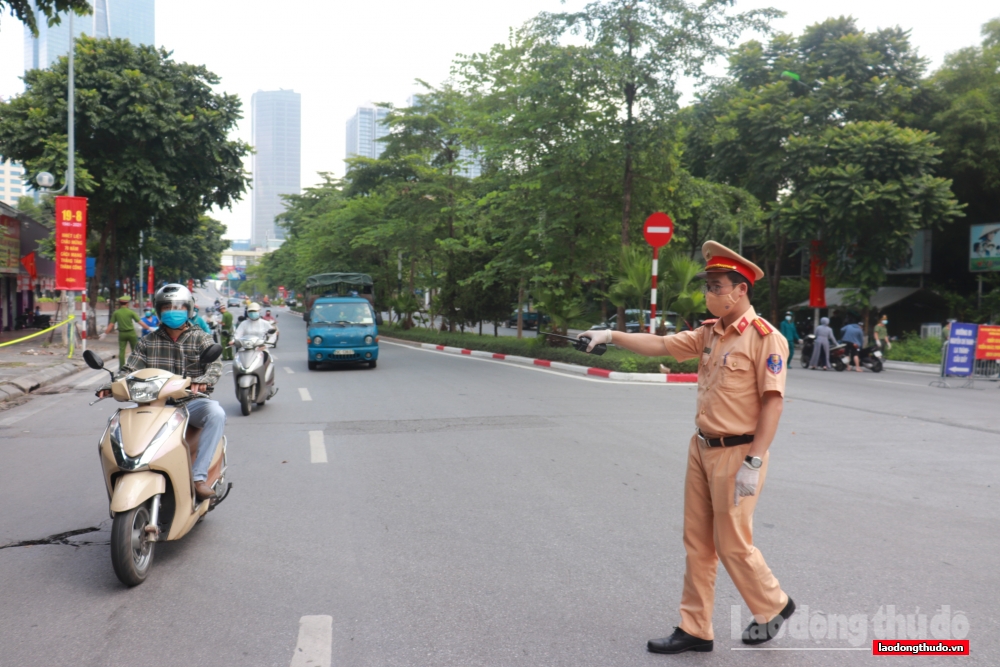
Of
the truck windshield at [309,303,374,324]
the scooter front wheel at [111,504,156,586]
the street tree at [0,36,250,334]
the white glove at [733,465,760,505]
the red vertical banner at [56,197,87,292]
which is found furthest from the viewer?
the street tree at [0,36,250,334]

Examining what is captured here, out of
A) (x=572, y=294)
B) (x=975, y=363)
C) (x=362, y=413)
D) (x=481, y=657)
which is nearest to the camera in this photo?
(x=481, y=657)

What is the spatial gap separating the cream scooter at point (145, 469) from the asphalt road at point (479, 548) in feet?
0.76

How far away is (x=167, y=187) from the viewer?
2652 centimetres

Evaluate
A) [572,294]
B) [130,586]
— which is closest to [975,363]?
[572,294]

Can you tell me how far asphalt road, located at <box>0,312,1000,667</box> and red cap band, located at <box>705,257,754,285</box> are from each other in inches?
65.9

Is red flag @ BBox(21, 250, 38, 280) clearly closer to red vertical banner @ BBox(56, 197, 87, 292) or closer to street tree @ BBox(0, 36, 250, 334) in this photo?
street tree @ BBox(0, 36, 250, 334)

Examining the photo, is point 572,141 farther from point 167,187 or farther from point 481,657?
point 481,657

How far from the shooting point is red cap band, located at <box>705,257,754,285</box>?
345 centimetres

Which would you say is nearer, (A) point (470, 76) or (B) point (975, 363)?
(B) point (975, 363)

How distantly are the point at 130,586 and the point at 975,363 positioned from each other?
1876cm

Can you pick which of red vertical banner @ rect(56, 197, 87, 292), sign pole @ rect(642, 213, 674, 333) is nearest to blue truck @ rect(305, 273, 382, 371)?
sign pole @ rect(642, 213, 674, 333)

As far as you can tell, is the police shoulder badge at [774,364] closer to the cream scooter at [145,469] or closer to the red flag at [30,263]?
the cream scooter at [145,469]

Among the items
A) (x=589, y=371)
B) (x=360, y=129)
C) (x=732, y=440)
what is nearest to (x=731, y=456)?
(x=732, y=440)

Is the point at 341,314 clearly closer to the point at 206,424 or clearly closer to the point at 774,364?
the point at 206,424
